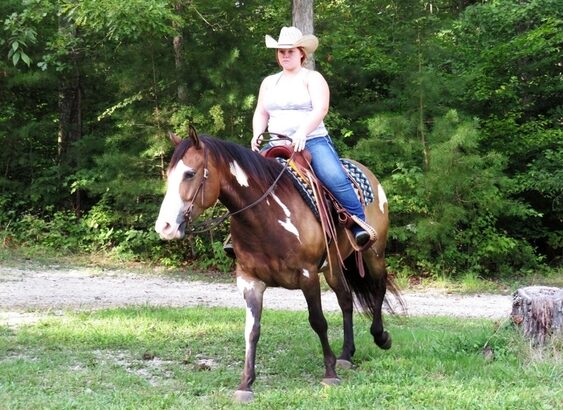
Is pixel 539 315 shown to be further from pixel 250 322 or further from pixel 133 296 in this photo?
pixel 133 296

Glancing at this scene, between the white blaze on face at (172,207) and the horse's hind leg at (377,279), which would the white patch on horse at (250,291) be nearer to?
the white blaze on face at (172,207)

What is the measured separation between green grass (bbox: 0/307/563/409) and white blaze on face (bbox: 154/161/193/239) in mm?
1185

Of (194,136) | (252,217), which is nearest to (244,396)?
(252,217)

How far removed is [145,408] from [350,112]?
11238 mm

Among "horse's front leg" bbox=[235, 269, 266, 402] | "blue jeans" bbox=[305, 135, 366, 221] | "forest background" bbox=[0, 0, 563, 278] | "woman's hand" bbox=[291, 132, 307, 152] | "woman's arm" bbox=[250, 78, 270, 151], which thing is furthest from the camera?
"forest background" bbox=[0, 0, 563, 278]

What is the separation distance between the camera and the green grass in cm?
431

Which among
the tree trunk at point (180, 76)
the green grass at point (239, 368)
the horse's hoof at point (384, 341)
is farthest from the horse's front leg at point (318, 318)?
the tree trunk at point (180, 76)

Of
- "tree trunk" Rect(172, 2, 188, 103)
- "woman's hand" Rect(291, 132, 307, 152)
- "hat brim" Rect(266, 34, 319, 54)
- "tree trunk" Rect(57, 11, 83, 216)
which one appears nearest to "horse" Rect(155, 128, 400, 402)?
"woman's hand" Rect(291, 132, 307, 152)

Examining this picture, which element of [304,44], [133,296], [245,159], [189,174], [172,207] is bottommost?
[133,296]

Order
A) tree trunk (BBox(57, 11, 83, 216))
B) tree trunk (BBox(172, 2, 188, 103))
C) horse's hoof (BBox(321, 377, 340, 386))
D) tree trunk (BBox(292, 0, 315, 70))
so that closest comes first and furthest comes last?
horse's hoof (BBox(321, 377, 340, 386)) < tree trunk (BBox(292, 0, 315, 70)) < tree trunk (BBox(172, 2, 188, 103)) < tree trunk (BBox(57, 11, 83, 216))

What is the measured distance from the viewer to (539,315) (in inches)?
214

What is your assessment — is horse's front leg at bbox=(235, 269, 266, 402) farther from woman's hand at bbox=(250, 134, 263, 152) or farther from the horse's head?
woman's hand at bbox=(250, 134, 263, 152)

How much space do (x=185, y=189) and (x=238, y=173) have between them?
0.55 meters

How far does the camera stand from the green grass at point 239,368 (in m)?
4.31
